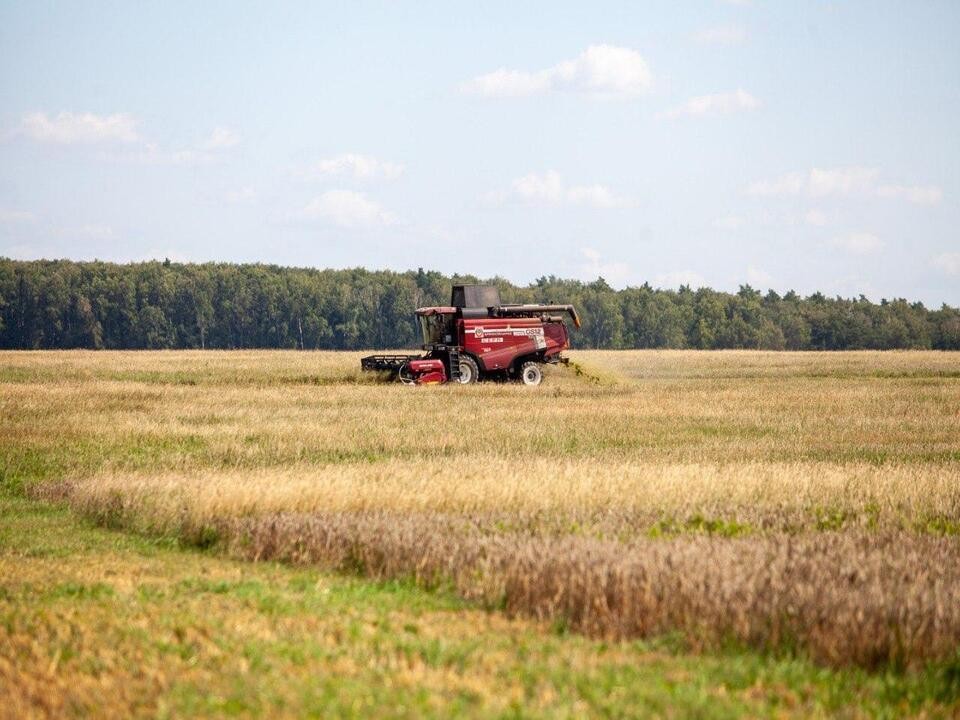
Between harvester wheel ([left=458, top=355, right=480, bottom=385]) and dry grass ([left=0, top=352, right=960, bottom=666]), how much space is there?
451 cm

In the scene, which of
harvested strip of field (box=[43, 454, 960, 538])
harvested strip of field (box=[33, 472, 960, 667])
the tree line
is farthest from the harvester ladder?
the tree line

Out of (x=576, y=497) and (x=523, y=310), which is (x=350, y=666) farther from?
(x=523, y=310)

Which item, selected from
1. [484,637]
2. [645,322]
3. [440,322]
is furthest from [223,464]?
[645,322]

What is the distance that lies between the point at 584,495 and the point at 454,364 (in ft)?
85.1

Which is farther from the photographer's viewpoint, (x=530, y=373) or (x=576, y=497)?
(x=530, y=373)

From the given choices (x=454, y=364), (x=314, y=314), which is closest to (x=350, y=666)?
(x=454, y=364)

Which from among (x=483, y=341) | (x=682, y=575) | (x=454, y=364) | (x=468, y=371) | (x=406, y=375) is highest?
(x=483, y=341)

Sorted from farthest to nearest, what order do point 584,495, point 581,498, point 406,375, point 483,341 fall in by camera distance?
point 483,341 < point 406,375 < point 584,495 < point 581,498

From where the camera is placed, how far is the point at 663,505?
1519 cm

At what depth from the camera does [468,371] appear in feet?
137

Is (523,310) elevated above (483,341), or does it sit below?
above

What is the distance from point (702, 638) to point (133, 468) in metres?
14.3

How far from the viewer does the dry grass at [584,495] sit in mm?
9477

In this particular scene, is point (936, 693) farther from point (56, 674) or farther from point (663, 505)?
point (663, 505)
